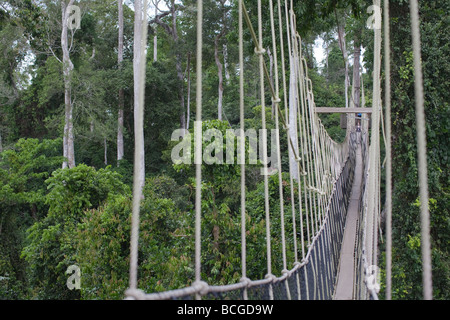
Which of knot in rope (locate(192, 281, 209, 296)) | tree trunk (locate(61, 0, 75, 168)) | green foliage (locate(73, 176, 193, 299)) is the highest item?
tree trunk (locate(61, 0, 75, 168))

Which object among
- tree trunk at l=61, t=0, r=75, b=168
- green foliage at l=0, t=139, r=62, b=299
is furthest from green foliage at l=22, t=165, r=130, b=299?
tree trunk at l=61, t=0, r=75, b=168

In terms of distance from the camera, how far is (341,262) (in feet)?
12.1

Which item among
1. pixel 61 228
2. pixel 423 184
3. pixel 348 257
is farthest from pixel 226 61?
pixel 423 184

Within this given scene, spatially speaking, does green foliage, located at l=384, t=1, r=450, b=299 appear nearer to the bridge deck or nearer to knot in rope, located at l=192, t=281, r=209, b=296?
the bridge deck

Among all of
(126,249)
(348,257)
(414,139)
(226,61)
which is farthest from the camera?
(226,61)

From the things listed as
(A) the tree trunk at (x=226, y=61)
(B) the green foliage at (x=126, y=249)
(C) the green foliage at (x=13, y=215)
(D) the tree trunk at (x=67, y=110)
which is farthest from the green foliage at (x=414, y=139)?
(A) the tree trunk at (x=226, y=61)

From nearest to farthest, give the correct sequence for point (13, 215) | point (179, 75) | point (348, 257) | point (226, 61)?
point (348, 257) → point (13, 215) → point (179, 75) → point (226, 61)

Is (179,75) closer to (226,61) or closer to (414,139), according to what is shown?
(226,61)

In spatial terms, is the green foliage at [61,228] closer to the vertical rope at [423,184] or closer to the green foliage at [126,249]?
the green foliage at [126,249]

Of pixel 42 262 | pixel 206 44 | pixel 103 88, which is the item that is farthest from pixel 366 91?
pixel 42 262

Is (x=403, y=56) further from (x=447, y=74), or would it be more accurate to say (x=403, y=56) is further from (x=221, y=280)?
(x=221, y=280)

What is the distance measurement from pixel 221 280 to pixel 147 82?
9.67 meters

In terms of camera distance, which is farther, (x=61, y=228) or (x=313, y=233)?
(x=61, y=228)

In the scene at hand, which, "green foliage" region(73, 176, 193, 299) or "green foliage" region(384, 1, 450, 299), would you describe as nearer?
"green foliage" region(73, 176, 193, 299)
